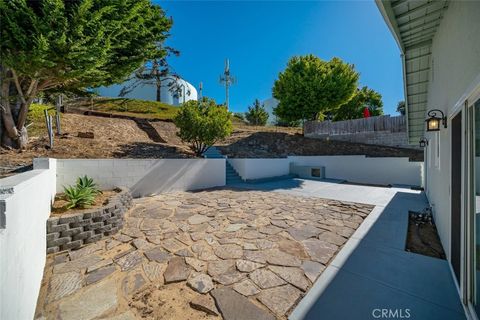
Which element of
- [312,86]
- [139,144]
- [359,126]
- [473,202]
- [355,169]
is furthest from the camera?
[312,86]

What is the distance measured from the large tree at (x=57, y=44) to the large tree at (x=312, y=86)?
1097cm

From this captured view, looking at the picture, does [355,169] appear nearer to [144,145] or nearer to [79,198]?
[144,145]

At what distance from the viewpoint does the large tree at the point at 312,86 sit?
14781 millimetres

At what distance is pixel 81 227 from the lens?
3172 millimetres

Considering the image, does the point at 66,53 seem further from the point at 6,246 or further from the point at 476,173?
the point at 476,173

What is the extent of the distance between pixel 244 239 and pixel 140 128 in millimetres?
11987

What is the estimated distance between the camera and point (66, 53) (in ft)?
16.4

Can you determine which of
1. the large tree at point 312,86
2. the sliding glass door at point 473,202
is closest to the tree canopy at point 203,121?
the sliding glass door at point 473,202

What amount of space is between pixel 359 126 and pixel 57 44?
15946mm

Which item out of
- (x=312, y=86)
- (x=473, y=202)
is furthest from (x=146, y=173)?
(x=312, y=86)

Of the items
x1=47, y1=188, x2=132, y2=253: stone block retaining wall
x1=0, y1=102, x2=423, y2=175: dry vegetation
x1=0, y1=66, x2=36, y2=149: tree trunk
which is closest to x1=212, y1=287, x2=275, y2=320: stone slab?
x1=47, y1=188, x2=132, y2=253: stone block retaining wall

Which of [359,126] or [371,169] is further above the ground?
[359,126]

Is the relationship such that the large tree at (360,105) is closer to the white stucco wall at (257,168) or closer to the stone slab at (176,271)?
the white stucco wall at (257,168)

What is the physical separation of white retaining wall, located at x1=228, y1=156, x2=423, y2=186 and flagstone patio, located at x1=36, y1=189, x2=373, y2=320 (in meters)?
5.16
